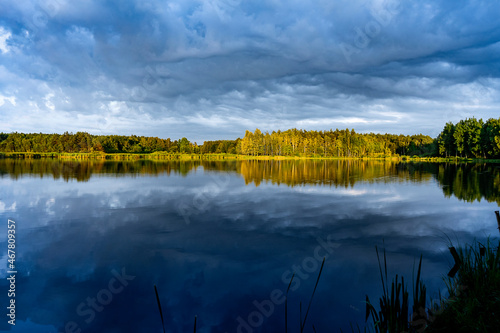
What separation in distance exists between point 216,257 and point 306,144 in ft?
498

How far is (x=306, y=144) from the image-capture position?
15788 centimetres

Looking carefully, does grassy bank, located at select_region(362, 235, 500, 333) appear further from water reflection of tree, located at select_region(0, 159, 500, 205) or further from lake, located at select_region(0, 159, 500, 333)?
water reflection of tree, located at select_region(0, 159, 500, 205)

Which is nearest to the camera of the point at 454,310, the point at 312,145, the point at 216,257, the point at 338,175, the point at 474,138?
the point at 454,310

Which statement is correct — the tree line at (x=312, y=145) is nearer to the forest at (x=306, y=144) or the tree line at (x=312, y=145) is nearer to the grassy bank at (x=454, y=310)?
the forest at (x=306, y=144)

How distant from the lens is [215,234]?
1312 cm

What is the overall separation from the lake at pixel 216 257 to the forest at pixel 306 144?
107 metres

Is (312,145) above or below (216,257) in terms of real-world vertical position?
above

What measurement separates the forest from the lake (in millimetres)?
106573

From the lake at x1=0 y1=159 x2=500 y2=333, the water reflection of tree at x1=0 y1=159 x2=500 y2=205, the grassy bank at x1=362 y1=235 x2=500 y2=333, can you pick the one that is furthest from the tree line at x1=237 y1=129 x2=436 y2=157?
the grassy bank at x1=362 y1=235 x2=500 y2=333

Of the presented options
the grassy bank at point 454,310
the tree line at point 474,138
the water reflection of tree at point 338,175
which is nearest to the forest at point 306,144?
the tree line at point 474,138

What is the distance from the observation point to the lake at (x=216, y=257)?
7.16 metres

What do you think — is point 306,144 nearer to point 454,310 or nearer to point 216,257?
point 216,257

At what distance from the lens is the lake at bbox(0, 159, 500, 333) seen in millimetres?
7164

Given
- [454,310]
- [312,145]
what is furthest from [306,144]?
[454,310]
